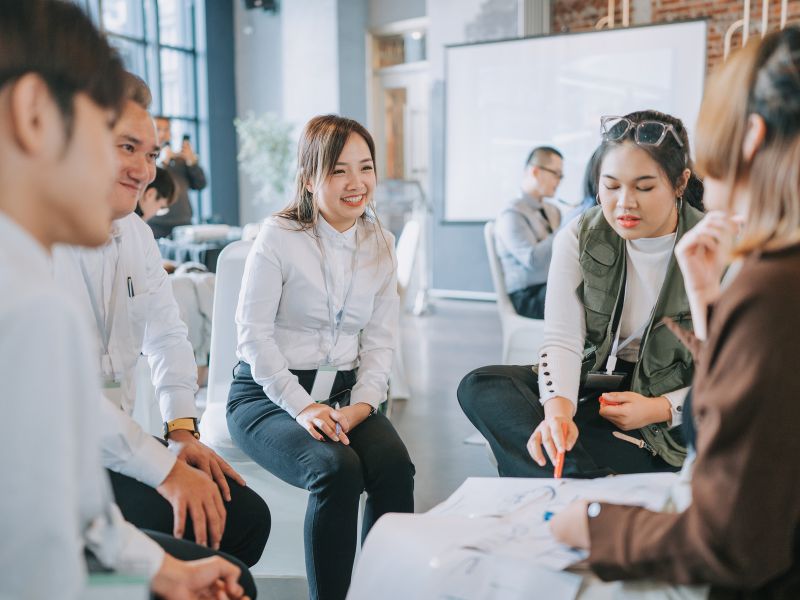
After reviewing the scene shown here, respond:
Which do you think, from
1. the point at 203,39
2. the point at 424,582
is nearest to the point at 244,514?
the point at 424,582

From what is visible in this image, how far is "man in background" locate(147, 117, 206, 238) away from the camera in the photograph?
5.40 meters

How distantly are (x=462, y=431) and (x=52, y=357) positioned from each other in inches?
117

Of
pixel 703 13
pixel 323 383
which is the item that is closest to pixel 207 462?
pixel 323 383

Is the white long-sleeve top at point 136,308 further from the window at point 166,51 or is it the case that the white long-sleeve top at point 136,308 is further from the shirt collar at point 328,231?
the window at point 166,51

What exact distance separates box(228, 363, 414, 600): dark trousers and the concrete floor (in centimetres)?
24

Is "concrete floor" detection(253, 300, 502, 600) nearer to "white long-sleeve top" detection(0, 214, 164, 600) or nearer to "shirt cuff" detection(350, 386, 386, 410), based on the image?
"shirt cuff" detection(350, 386, 386, 410)

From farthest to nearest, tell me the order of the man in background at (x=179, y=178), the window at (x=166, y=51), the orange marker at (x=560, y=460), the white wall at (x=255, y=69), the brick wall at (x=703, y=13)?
1. the white wall at (x=255, y=69)
2. the window at (x=166, y=51)
3. the brick wall at (x=703, y=13)
4. the man in background at (x=179, y=178)
5. the orange marker at (x=560, y=460)

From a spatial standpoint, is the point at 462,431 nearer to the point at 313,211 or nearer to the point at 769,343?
the point at 313,211

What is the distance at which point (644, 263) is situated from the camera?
1.76 m

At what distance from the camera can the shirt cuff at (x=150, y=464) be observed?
4.01ft

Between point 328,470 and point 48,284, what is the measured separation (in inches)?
41.9

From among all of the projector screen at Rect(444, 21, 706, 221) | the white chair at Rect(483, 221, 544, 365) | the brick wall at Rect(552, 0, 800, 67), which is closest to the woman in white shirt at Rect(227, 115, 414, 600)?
the white chair at Rect(483, 221, 544, 365)

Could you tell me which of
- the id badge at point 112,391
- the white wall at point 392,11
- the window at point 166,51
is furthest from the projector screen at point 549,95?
the id badge at point 112,391

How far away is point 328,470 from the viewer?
1.61 meters
